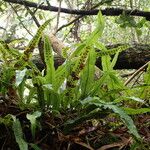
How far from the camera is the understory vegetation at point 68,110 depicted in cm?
90

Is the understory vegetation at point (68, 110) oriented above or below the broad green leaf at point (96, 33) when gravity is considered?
below

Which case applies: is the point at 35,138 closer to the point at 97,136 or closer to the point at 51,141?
the point at 51,141

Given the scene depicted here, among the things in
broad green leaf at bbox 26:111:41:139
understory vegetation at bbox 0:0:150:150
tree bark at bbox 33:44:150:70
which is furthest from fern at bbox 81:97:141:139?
tree bark at bbox 33:44:150:70

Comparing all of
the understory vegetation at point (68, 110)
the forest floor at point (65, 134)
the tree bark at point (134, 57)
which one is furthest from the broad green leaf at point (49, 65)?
the tree bark at point (134, 57)

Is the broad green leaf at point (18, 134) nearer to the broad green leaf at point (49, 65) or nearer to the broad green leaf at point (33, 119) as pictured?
the broad green leaf at point (33, 119)

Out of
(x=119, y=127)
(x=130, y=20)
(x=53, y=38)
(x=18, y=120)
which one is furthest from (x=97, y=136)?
(x=130, y=20)

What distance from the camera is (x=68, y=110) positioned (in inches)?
39.6

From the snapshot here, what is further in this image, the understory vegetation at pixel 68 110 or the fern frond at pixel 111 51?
the fern frond at pixel 111 51

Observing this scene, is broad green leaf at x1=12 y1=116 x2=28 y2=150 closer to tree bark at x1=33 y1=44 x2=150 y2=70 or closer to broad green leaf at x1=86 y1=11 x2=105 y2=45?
broad green leaf at x1=86 y1=11 x2=105 y2=45

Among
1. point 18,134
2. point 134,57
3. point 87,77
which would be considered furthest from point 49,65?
point 134,57

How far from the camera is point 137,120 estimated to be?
104cm

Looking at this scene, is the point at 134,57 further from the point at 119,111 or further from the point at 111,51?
the point at 119,111

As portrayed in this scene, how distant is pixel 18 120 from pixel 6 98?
125 millimetres

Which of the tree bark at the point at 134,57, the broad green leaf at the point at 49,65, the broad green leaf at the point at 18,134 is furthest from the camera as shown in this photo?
the tree bark at the point at 134,57
